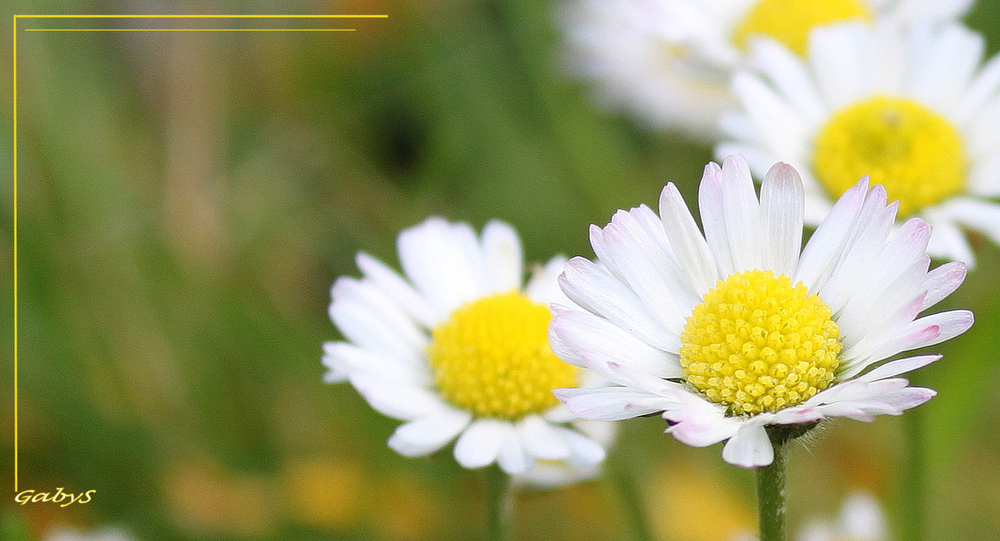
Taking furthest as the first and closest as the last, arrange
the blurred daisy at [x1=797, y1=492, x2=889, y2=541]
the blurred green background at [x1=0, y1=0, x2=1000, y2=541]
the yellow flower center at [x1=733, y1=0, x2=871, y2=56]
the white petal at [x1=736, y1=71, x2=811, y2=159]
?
the blurred green background at [x1=0, y1=0, x2=1000, y2=541], the yellow flower center at [x1=733, y1=0, x2=871, y2=56], the blurred daisy at [x1=797, y1=492, x2=889, y2=541], the white petal at [x1=736, y1=71, x2=811, y2=159]

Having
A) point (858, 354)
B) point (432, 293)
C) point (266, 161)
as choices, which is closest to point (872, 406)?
point (858, 354)

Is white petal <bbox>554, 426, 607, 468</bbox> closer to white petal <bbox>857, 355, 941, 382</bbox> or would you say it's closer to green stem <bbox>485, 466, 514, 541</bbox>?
green stem <bbox>485, 466, 514, 541</bbox>

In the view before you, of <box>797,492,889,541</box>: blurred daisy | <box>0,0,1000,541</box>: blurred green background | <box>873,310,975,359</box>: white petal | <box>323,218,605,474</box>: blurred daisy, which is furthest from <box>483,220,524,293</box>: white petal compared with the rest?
<box>797,492,889,541</box>: blurred daisy

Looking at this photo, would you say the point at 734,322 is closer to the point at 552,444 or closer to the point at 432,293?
the point at 552,444

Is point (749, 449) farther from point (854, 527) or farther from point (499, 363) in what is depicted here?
point (854, 527)

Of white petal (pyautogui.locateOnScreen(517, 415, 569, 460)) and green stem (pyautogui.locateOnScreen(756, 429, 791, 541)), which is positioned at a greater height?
white petal (pyautogui.locateOnScreen(517, 415, 569, 460))

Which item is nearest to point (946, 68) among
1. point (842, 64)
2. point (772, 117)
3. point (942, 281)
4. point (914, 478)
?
point (842, 64)
